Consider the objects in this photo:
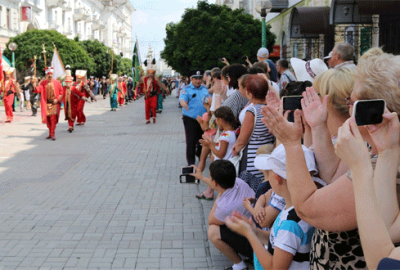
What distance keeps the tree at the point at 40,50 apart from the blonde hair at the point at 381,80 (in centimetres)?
3604

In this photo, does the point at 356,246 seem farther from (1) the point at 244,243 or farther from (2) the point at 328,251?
(1) the point at 244,243

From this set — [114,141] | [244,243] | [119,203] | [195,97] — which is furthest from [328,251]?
[114,141]

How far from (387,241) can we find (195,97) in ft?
25.9

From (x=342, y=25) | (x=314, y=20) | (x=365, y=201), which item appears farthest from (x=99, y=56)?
(x=365, y=201)

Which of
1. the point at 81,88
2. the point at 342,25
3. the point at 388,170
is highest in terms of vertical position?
the point at 342,25

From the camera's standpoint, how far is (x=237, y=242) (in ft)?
14.6

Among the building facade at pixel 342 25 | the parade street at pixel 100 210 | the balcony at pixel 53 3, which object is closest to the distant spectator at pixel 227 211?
the parade street at pixel 100 210

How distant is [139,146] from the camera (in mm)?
13328

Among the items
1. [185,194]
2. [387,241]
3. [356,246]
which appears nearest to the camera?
[387,241]

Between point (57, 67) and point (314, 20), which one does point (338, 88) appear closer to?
point (314, 20)

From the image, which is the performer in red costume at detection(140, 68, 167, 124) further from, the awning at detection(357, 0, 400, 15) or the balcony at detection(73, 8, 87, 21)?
the balcony at detection(73, 8, 87, 21)

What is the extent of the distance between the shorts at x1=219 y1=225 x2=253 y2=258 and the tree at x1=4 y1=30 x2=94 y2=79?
33789 millimetres

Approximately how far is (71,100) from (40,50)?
23.5 metres

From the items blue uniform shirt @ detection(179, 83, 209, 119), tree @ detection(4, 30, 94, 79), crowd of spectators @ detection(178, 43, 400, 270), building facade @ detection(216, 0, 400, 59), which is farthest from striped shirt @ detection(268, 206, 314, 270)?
tree @ detection(4, 30, 94, 79)
